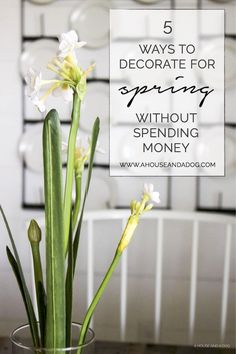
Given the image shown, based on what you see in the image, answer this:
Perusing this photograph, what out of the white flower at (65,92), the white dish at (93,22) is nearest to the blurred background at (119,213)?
the white dish at (93,22)

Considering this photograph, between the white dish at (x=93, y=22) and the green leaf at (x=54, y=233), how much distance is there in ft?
2.39

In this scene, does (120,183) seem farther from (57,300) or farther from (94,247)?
(57,300)

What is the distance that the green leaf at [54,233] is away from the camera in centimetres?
61

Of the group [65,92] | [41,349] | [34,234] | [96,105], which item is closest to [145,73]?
[96,105]

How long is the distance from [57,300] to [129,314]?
763 mm

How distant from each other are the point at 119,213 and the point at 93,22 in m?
0.49

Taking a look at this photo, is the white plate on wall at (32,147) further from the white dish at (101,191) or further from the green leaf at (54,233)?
the green leaf at (54,233)

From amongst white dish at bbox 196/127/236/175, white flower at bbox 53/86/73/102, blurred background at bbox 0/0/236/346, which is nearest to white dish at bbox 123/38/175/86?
blurred background at bbox 0/0/236/346

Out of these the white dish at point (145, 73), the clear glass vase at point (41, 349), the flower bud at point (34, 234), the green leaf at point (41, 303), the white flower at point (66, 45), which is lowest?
the clear glass vase at point (41, 349)

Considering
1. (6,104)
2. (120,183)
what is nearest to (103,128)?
(120,183)

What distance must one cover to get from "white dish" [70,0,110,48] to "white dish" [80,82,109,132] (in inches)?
4.2

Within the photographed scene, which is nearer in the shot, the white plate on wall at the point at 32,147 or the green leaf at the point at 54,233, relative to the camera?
the green leaf at the point at 54,233

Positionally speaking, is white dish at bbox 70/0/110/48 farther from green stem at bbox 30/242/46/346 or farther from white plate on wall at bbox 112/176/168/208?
green stem at bbox 30/242/46/346

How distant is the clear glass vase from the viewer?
0.61 metres
